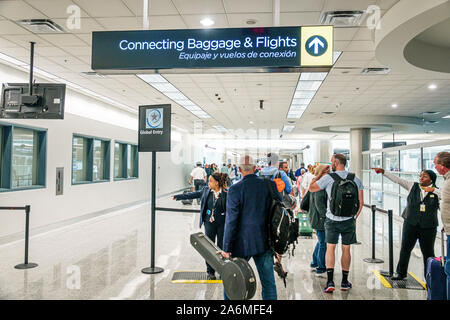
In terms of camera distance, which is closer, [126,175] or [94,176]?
[94,176]

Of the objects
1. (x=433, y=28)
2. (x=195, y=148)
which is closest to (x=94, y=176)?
(x=433, y=28)

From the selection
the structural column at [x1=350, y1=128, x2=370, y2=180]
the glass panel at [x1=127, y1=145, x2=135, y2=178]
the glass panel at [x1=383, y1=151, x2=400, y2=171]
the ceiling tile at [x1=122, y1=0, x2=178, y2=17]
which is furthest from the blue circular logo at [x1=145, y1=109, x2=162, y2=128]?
the structural column at [x1=350, y1=128, x2=370, y2=180]

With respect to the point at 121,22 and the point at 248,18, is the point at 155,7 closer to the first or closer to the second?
the point at 121,22

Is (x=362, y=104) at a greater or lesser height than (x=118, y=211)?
greater

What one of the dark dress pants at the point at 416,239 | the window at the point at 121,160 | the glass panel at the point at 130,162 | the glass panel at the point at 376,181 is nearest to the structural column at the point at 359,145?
the glass panel at the point at 376,181

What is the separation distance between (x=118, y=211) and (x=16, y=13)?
7405 mm

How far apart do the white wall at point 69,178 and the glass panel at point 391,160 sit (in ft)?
29.5

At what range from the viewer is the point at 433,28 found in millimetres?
5285

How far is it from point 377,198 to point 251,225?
10.8 metres

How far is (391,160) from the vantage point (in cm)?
1070

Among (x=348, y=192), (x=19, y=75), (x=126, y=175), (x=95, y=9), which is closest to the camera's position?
(x=348, y=192)

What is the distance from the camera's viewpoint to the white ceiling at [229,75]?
449cm

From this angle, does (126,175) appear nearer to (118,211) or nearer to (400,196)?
(118,211)

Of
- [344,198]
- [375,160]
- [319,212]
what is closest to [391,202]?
[375,160]
